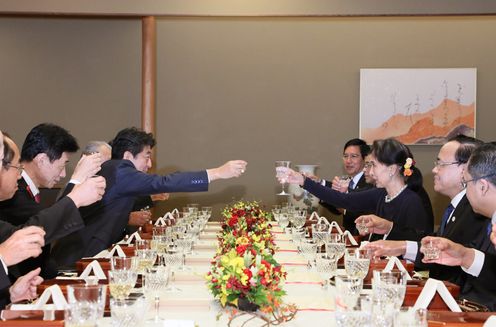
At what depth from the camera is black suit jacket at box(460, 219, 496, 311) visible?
2721 mm

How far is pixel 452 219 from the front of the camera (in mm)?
3547

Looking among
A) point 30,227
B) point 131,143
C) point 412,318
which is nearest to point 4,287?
point 30,227

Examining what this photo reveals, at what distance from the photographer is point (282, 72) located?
24.3 feet

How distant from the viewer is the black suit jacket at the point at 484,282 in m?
2.72

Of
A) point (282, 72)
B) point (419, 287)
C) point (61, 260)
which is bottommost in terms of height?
point (61, 260)

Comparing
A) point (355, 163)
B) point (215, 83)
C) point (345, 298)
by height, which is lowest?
point (345, 298)

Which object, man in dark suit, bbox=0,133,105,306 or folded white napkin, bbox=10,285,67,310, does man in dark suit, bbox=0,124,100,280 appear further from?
folded white napkin, bbox=10,285,67,310

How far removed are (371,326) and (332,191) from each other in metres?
3.82

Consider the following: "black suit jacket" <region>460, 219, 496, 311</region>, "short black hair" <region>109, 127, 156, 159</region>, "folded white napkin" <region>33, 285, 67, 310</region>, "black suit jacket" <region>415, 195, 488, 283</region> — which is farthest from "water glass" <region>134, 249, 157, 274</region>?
"short black hair" <region>109, 127, 156, 159</region>

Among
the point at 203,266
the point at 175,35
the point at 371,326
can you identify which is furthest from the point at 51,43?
the point at 371,326

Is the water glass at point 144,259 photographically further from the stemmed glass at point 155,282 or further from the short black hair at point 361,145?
the short black hair at point 361,145

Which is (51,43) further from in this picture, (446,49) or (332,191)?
(446,49)

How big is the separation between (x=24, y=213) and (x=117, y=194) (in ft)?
2.78

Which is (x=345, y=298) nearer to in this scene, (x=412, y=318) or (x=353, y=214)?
(x=412, y=318)
